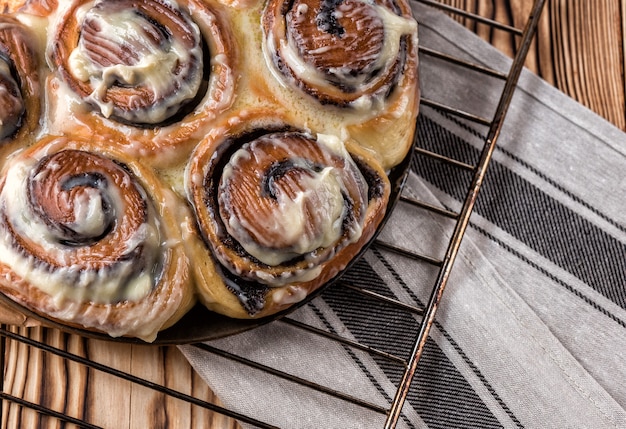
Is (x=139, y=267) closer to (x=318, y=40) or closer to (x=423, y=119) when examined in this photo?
(x=318, y=40)

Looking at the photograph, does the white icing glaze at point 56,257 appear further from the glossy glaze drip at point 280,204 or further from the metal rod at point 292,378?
the metal rod at point 292,378

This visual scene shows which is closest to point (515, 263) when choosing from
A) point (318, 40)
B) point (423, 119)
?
point (423, 119)

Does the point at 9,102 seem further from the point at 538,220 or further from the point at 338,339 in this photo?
the point at 538,220

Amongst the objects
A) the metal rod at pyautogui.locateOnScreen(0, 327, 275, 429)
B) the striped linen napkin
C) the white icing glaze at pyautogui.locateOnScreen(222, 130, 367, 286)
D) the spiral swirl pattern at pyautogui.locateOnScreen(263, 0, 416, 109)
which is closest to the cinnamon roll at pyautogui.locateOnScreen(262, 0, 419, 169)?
the spiral swirl pattern at pyautogui.locateOnScreen(263, 0, 416, 109)

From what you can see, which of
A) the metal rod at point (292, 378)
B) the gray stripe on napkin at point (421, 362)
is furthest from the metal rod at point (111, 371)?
the gray stripe on napkin at point (421, 362)

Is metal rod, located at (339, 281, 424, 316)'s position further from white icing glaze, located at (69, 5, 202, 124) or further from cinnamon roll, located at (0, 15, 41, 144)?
cinnamon roll, located at (0, 15, 41, 144)

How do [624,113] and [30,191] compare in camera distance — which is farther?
[624,113]

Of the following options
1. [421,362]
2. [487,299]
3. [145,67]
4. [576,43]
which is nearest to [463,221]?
[487,299]
